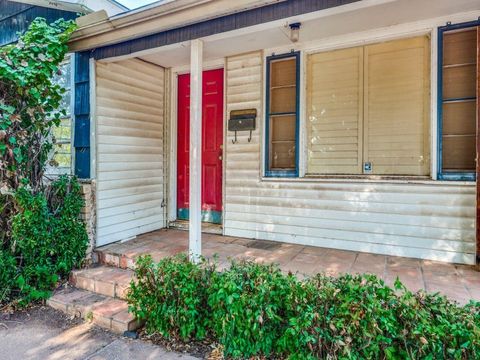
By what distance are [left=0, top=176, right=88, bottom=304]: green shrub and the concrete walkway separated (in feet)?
1.03

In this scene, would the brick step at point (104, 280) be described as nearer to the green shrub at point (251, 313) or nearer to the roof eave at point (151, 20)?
the green shrub at point (251, 313)

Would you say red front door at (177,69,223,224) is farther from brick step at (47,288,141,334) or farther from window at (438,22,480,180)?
window at (438,22,480,180)

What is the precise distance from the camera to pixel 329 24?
3188 millimetres

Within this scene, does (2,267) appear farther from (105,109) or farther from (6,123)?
(105,109)

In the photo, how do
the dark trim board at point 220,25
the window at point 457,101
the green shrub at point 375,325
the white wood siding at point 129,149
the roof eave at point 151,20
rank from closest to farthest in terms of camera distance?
the green shrub at point 375,325
the dark trim board at point 220,25
the roof eave at point 151,20
the window at point 457,101
the white wood siding at point 129,149

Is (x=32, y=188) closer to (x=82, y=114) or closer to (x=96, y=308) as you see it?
(x=82, y=114)

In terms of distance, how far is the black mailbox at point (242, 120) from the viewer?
3.94m

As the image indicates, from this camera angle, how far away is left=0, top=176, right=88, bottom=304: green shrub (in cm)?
294

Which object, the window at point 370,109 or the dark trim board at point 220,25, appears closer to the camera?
the dark trim board at point 220,25

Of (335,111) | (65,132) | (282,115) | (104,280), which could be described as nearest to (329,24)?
(335,111)

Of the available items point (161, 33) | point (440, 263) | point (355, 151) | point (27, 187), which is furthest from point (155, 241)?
point (440, 263)

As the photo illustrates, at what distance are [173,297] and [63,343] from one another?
904 mm

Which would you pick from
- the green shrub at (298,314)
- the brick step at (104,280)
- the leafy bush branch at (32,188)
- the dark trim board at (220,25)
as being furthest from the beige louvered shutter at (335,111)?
the leafy bush branch at (32,188)

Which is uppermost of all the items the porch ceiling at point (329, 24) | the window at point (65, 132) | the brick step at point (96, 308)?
the porch ceiling at point (329, 24)
